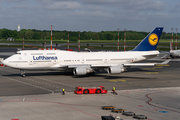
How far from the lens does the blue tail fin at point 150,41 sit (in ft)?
217

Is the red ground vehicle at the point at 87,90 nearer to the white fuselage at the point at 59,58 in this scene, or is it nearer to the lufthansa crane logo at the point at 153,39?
the white fuselage at the point at 59,58

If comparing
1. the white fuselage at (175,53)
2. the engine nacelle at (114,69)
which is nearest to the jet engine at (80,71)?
the engine nacelle at (114,69)

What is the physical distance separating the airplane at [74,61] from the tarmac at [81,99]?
9.10ft

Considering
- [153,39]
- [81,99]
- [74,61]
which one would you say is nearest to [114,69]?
[74,61]

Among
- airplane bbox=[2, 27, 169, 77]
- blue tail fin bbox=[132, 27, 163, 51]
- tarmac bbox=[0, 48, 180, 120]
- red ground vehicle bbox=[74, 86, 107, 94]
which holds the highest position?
blue tail fin bbox=[132, 27, 163, 51]

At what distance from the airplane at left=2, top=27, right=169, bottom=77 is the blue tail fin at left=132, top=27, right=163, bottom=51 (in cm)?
208

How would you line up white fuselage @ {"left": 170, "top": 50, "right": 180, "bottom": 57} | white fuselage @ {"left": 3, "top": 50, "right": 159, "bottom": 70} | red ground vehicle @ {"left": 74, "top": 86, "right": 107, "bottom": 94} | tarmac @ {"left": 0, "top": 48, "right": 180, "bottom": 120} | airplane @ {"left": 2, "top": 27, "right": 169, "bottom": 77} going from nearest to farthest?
tarmac @ {"left": 0, "top": 48, "right": 180, "bottom": 120}
red ground vehicle @ {"left": 74, "top": 86, "right": 107, "bottom": 94}
airplane @ {"left": 2, "top": 27, "right": 169, "bottom": 77}
white fuselage @ {"left": 3, "top": 50, "right": 159, "bottom": 70}
white fuselage @ {"left": 170, "top": 50, "right": 180, "bottom": 57}

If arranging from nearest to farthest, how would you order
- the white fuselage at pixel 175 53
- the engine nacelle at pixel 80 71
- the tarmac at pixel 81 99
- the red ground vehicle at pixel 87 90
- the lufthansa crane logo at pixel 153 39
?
the tarmac at pixel 81 99 → the red ground vehicle at pixel 87 90 → the engine nacelle at pixel 80 71 → the lufthansa crane logo at pixel 153 39 → the white fuselage at pixel 175 53

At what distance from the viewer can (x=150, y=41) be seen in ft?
218

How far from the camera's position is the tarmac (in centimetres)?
Result: 2806

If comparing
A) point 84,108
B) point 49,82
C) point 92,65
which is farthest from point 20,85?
point 84,108

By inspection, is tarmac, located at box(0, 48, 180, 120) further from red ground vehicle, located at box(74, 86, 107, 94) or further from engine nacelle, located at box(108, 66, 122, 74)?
engine nacelle, located at box(108, 66, 122, 74)

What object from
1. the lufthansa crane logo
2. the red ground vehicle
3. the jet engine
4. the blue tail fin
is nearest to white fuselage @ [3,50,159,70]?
the blue tail fin

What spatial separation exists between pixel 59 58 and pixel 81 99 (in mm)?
23128
